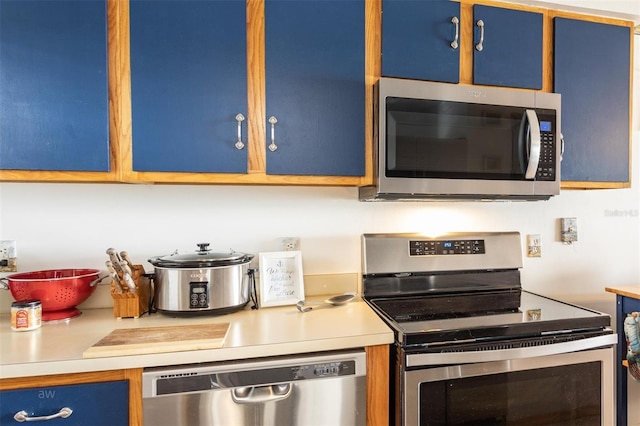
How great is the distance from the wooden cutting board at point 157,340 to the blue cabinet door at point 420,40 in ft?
3.76

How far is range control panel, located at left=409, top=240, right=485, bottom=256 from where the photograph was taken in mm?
1655

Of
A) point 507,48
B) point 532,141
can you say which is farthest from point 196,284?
point 507,48

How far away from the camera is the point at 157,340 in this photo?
106 centimetres

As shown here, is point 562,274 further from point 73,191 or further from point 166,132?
point 73,191

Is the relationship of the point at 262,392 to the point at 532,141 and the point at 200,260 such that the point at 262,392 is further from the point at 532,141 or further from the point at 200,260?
the point at 532,141

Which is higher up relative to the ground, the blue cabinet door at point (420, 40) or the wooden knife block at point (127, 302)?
the blue cabinet door at point (420, 40)

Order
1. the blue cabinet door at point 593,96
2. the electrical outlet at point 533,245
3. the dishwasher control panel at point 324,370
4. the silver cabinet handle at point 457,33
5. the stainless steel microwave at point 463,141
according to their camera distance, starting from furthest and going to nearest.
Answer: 1. the electrical outlet at point 533,245
2. the blue cabinet door at point 593,96
3. the silver cabinet handle at point 457,33
4. the stainless steel microwave at point 463,141
5. the dishwasher control panel at point 324,370

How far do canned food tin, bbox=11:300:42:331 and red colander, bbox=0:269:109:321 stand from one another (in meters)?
0.06

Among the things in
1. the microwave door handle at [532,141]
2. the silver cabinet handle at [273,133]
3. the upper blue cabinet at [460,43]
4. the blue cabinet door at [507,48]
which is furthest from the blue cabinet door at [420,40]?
→ the silver cabinet handle at [273,133]

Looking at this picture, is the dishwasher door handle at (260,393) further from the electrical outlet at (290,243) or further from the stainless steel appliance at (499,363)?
the electrical outlet at (290,243)

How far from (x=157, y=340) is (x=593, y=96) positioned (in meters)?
2.03

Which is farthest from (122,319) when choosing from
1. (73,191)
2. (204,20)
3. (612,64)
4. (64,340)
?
(612,64)

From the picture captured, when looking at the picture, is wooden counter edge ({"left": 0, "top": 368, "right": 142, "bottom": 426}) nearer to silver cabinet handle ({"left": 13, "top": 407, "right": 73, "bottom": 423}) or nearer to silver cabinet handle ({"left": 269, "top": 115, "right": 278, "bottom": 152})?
silver cabinet handle ({"left": 13, "top": 407, "right": 73, "bottom": 423})

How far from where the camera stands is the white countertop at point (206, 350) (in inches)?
37.7
